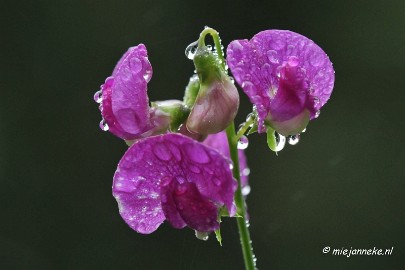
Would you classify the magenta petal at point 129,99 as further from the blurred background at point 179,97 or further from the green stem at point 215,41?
the blurred background at point 179,97

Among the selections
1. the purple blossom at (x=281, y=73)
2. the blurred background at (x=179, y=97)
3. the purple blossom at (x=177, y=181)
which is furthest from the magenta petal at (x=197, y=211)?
the blurred background at (x=179, y=97)

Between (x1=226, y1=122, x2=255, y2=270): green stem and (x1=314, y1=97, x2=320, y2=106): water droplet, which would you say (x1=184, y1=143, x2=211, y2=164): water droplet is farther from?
(x1=314, y1=97, x2=320, y2=106): water droplet

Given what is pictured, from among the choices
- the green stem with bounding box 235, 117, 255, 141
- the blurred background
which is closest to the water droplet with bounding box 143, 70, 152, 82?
the green stem with bounding box 235, 117, 255, 141

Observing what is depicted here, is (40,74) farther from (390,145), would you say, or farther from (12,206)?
(390,145)

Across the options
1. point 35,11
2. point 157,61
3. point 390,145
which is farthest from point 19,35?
point 390,145

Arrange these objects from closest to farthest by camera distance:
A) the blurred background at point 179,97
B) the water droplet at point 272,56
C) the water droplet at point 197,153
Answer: the water droplet at point 197,153
the water droplet at point 272,56
the blurred background at point 179,97

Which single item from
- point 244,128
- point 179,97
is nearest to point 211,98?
point 244,128
